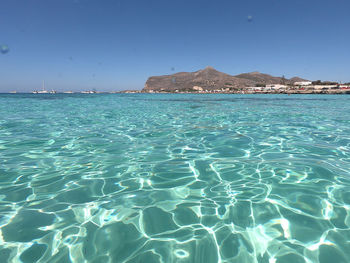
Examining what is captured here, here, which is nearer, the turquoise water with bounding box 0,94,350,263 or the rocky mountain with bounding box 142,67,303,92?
the turquoise water with bounding box 0,94,350,263

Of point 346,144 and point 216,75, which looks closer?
point 346,144

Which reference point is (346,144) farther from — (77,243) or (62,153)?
(62,153)

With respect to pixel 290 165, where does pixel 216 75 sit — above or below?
above

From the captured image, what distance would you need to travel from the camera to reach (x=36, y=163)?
172 inches

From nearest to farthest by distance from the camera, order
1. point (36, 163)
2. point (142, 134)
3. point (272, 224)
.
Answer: point (272, 224) < point (36, 163) < point (142, 134)

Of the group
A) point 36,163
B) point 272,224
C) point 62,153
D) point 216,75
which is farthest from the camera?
point 216,75

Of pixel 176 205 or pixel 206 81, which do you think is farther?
pixel 206 81

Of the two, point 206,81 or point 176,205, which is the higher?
point 206,81

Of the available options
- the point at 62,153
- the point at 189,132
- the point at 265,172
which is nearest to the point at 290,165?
the point at 265,172

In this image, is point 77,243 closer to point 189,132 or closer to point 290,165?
point 290,165

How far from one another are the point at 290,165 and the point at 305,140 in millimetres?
2677

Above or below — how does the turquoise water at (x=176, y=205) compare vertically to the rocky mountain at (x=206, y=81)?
below

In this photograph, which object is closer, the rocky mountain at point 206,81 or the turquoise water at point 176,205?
the turquoise water at point 176,205

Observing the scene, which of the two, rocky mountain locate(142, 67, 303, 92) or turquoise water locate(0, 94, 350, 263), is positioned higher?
rocky mountain locate(142, 67, 303, 92)
